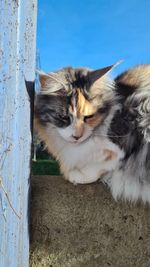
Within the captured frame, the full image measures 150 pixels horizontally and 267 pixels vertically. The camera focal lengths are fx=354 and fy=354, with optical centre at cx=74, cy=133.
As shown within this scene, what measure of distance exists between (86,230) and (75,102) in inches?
20.4

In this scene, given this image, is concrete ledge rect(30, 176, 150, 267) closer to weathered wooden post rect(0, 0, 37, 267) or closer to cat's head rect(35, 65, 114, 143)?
weathered wooden post rect(0, 0, 37, 267)

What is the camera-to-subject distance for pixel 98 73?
1534mm

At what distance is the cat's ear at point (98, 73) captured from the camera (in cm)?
147

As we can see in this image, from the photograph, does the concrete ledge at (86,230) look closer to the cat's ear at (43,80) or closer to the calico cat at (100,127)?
the calico cat at (100,127)

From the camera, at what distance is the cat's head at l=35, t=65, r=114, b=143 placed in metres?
1.45

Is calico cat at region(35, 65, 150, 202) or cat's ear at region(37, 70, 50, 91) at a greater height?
cat's ear at region(37, 70, 50, 91)

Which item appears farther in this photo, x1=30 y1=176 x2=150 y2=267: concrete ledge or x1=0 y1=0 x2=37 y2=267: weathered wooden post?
x1=30 y1=176 x2=150 y2=267: concrete ledge

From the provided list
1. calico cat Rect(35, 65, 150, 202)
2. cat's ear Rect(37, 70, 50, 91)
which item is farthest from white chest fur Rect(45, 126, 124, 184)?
cat's ear Rect(37, 70, 50, 91)

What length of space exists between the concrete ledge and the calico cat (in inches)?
2.7

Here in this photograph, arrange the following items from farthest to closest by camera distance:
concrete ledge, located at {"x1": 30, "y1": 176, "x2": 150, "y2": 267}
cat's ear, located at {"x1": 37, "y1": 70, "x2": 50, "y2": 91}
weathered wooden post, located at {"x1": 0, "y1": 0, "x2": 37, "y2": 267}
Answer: cat's ear, located at {"x1": 37, "y1": 70, "x2": 50, "y2": 91} → concrete ledge, located at {"x1": 30, "y1": 176, "x2": 150, "y2": 267} → weathered wooden post, located at {"x1": 0, "y1": 0, "x2": 37, "y2": 267}

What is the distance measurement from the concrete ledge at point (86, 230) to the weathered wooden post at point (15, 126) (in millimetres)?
87

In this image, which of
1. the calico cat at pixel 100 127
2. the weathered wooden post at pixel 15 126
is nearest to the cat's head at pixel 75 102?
the calico cat at pixel 100 127

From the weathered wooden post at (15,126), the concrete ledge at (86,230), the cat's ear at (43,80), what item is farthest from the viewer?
the cat's ear at (43,80)

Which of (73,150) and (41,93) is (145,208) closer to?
(73,150)
